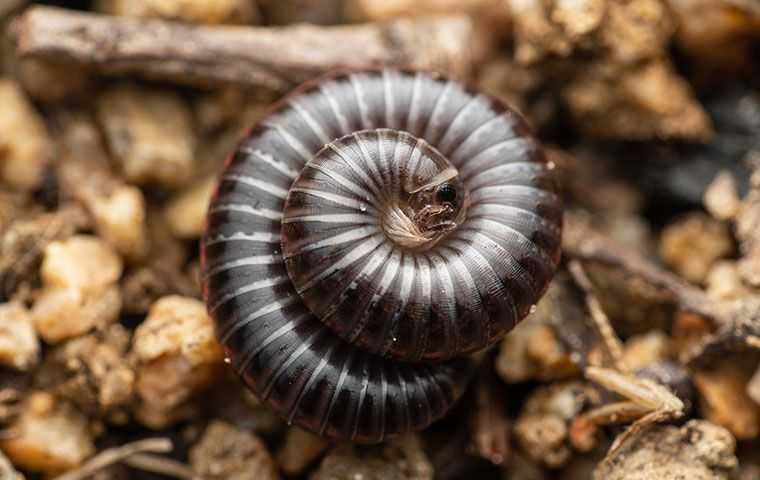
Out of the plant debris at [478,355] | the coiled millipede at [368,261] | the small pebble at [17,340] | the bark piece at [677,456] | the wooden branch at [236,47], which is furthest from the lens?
the wooden branch at [236,47]

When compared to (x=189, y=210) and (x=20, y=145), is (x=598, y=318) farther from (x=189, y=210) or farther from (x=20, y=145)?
(x=20, y=145)

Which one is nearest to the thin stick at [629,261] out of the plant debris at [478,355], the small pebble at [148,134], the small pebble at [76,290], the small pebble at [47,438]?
the plant debris at [478,355]

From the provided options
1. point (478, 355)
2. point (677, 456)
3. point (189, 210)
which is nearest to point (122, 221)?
point (189, 210)

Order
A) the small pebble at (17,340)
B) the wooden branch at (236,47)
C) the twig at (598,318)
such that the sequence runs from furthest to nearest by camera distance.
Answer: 1. the wooden branch at (236,47)
2. the twig at (598,318)
3. the small pebble at (17,340)

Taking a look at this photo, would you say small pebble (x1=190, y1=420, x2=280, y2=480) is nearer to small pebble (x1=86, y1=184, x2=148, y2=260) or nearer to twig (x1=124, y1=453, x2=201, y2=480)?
twig (x1=124, y1=453, x2=201, y2=480)

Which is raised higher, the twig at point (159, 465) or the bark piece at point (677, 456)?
the bark piece at point (677, 456)

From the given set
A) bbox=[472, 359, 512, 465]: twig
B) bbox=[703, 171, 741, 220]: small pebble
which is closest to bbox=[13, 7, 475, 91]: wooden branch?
bbox=[703, 171, 741, 220]: small pebble

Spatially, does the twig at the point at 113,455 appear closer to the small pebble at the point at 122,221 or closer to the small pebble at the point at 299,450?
the small pebble at the point at 299,450

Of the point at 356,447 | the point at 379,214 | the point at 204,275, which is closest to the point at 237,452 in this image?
the point at 356,447
